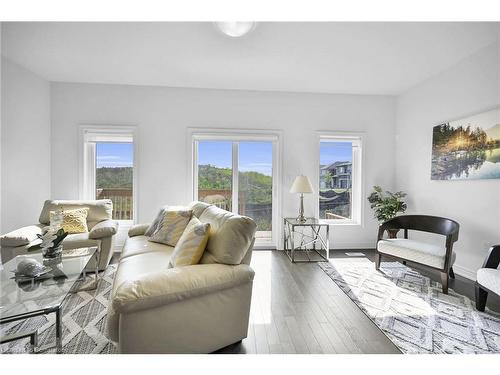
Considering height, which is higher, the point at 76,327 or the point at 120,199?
the point at 120,199

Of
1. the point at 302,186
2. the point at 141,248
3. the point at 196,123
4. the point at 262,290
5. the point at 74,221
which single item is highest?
the point at 196,123

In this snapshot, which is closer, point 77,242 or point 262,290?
point 262,290

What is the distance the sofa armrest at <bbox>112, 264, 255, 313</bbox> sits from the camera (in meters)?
1.34

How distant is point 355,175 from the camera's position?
4535 millimetres

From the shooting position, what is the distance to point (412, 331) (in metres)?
1.94

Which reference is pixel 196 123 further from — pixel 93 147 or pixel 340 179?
pixel 340 179

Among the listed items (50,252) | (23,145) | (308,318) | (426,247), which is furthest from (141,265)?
(426,247)

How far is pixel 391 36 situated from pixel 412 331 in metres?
2.80

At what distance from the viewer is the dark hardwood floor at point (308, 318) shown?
69.4 inches

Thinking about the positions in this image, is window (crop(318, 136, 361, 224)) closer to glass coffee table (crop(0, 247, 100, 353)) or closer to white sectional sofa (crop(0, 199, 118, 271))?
white sectional sofa (crop(0, 199, 118, 271))

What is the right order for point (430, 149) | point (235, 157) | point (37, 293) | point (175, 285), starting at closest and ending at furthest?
point (175, 285) < point (37, 293) < point (430, 149) < point (235, 157)

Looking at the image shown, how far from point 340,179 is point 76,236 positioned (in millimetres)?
4052

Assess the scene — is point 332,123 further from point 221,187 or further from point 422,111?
point 221,187
